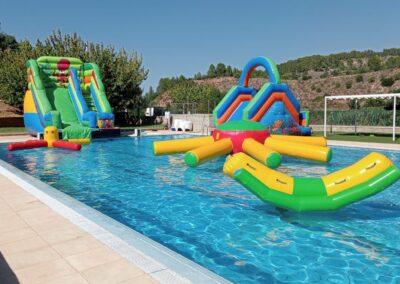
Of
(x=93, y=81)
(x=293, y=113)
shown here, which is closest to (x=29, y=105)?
(x=93, y=81)

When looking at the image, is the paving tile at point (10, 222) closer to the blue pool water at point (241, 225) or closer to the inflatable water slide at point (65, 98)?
the blue pool water at point (241, 225)

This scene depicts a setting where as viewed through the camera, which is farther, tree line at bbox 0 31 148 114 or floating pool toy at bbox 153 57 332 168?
tree line at bbox 0 31 148 114

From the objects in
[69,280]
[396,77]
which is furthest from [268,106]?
[396,77]

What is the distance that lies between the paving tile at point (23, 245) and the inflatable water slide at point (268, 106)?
9311mm

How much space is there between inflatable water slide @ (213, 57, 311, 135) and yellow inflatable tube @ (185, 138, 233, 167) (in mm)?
4357

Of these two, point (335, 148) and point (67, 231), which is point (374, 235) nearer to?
point (67, 231)

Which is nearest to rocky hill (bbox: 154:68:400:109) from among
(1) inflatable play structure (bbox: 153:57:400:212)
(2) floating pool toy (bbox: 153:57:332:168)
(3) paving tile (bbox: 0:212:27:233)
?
(2) floating pool toy (bbox: 153:57:332:168)

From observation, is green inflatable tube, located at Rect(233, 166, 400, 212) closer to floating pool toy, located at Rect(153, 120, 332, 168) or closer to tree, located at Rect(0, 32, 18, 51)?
floating pool toy, located at Rect(153, 120, 332, 168)

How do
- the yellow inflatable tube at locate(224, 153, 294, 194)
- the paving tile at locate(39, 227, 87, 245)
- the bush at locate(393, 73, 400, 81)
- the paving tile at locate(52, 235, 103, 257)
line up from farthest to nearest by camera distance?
the bush at locate(393, 73, 400, 81) → the yellow inflatable tube at locate(224, 153, 294, 194) → the paving tile at locate(39, 227, 87, 245) → the paving tile at locate(52, 235, 103, 257)

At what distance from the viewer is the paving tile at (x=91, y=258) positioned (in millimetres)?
2883

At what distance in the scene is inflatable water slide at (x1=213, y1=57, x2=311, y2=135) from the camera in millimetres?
12148

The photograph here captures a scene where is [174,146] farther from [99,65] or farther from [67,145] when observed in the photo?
[99,65]

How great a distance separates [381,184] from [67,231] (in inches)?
141

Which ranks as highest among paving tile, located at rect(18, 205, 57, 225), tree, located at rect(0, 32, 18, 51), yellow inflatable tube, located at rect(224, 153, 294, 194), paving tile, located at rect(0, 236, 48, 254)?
tree, located at rect(0, 32, 18, 51)
